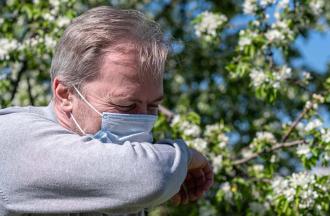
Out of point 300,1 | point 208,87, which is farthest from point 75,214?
point 208,87

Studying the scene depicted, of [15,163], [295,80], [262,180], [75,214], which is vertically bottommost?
[262,180]

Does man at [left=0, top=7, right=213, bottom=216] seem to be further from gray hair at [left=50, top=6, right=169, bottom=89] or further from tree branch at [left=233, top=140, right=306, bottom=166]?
tree branch at [left=233, top=140, right=306, bottom=166]

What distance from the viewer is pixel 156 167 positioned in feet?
5.92

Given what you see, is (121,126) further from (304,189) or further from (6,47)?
(6,47)

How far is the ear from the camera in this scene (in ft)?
6.66

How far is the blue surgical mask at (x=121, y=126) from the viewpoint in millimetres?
2016

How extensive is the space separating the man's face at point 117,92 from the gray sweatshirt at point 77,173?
0.43 ft

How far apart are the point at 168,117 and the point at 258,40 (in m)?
0.70

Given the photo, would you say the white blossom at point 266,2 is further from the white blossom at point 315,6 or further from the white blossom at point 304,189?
the white blossom at point 304,189

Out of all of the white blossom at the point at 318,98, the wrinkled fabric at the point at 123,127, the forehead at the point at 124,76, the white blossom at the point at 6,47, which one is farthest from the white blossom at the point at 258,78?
the forehead at the point at 124,76

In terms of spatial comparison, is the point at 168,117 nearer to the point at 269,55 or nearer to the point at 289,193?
the point at 269,55

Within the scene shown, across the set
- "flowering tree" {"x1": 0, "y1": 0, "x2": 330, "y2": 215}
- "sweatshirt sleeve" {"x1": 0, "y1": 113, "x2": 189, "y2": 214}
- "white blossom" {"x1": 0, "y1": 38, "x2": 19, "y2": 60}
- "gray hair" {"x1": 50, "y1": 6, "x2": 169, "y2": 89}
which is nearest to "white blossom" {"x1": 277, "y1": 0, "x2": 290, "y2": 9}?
"flowering tree" {"x1": 0, "y1": 0, "x2": 330, "y2": 215}

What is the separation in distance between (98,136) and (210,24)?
293 centimetres

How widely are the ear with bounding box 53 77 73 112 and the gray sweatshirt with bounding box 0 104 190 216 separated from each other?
0.15 m
